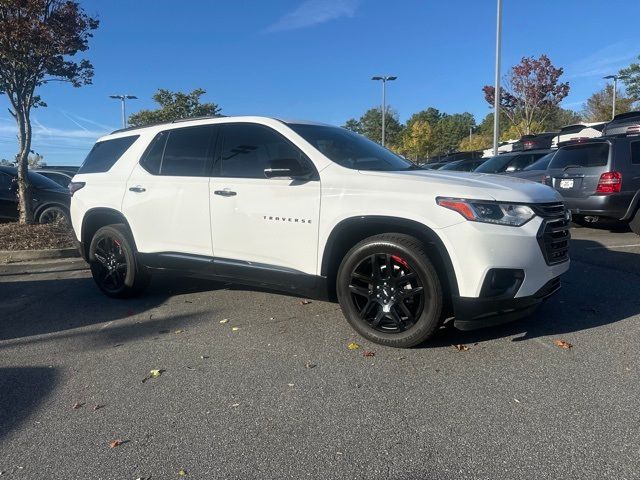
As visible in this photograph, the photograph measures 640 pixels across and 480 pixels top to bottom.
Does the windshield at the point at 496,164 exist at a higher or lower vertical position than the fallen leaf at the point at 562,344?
higher

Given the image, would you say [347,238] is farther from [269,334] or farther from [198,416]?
[198,416]

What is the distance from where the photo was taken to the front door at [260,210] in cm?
427

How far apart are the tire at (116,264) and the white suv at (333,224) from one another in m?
0.02

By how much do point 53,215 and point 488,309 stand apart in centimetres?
949

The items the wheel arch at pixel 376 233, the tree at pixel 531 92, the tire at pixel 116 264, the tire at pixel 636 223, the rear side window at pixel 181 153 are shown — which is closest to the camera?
the wheel arch at pixel 376 233

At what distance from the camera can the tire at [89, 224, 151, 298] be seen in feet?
18.3

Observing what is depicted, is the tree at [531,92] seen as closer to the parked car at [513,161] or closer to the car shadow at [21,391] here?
the parked car at [513,161]

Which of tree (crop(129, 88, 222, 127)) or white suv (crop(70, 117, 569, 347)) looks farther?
tree (crop(129, 88, 222, 127))

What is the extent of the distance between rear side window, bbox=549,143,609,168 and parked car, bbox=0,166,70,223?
9457 millimetres

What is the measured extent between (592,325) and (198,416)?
3.33 metres

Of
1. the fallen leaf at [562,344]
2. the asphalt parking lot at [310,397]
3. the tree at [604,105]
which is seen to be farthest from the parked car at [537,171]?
the tree at [604,105]

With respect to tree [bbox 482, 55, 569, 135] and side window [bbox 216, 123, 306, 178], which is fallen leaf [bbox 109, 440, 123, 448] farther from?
tree [bbox 482, 55, 569, 135]

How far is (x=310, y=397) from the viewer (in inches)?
128

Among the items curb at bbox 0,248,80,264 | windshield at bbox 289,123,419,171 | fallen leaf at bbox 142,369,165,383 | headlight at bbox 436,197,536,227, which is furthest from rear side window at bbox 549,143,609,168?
curb at bbox 0,248,80,264
